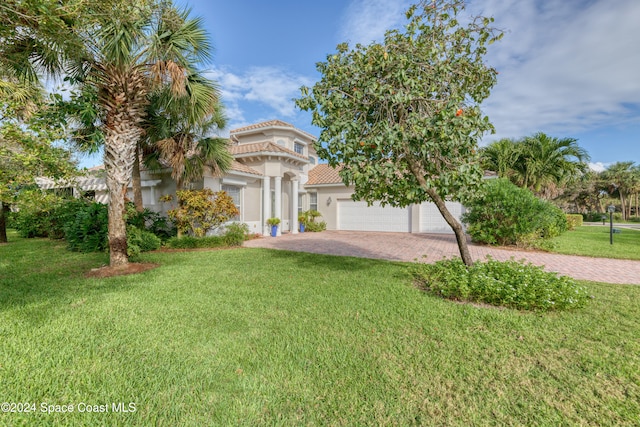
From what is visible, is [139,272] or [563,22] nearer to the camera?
[139,272]

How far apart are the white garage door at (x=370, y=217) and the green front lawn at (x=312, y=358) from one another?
13160mm

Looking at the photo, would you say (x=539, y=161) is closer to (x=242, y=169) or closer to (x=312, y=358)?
(x=242, y=169)

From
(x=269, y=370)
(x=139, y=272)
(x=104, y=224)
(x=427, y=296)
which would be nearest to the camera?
(x=269, y=370)

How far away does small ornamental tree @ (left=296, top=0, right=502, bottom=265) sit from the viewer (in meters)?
4.68

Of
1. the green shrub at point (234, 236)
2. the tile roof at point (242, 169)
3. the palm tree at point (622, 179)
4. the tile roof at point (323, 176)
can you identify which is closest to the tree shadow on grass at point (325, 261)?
the green shrub at point (234, 236)

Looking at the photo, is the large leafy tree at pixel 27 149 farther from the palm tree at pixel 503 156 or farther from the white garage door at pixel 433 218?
the palm tree at pixel 503 156

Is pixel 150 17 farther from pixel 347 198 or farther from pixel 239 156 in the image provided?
pixel 347 198

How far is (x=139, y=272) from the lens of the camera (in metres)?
7.52

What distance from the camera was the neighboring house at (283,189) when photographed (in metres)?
15.0

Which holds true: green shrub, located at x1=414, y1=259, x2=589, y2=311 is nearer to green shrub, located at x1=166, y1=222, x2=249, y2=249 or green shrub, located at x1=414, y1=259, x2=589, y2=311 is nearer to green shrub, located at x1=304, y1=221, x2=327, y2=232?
green shrub, located at x1=166, y1=222, x2=249, y2=249

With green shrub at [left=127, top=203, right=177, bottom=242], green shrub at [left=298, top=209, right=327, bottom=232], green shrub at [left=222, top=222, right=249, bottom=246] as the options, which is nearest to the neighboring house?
green shrub at [left=298, top=209, right=327, bottom=232]

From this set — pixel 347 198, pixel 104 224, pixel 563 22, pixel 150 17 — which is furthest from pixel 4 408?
pixel 347 198

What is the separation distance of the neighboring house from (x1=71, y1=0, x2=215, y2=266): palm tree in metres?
5.03

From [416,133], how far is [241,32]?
991 centimetres
